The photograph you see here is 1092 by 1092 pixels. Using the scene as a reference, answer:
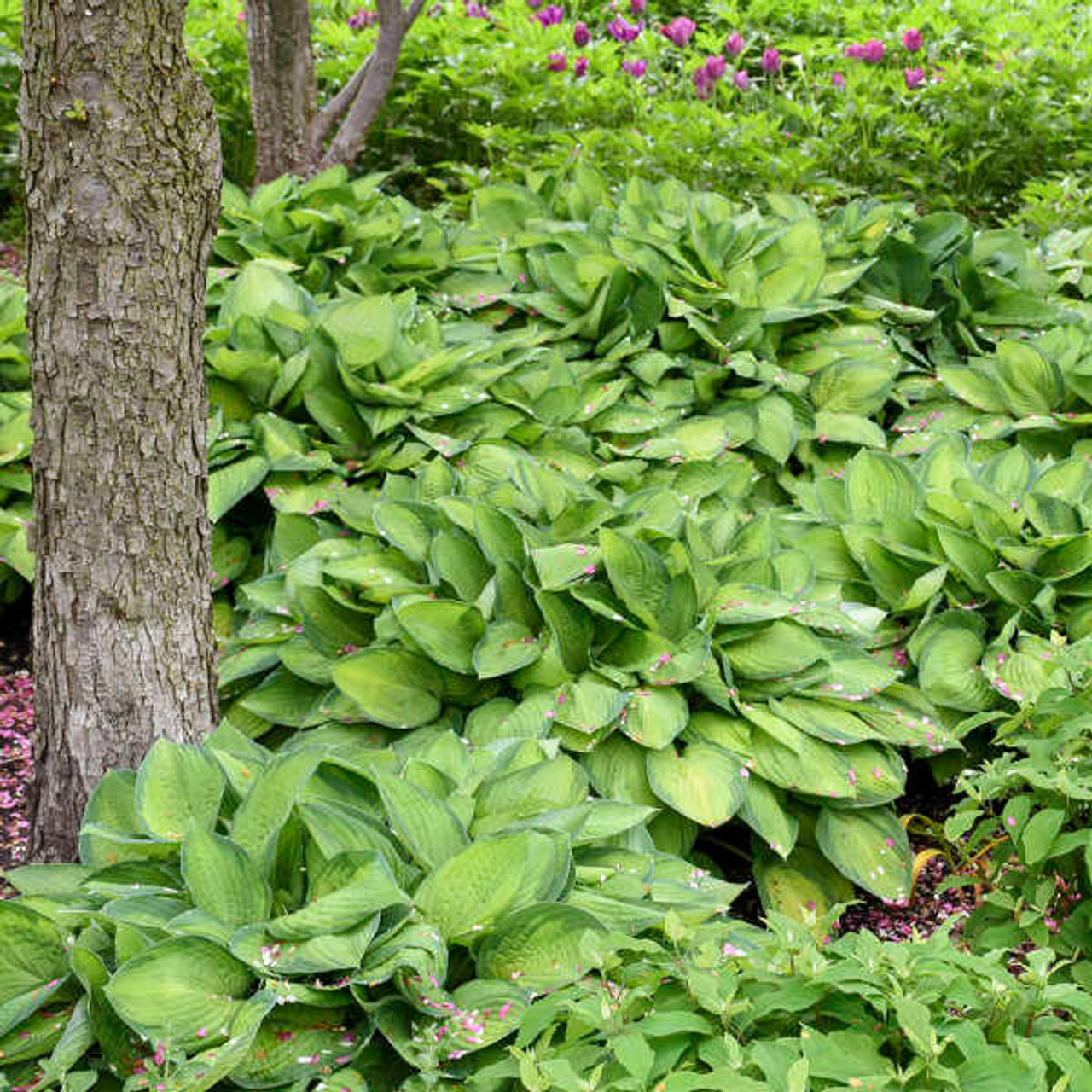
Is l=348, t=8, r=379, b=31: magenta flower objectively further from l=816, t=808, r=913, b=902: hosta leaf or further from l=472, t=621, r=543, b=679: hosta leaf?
l=816, t=808, r=913, b=902: hosta leaf

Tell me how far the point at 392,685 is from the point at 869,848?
1.08 metres

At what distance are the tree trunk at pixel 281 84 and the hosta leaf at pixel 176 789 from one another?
358cm

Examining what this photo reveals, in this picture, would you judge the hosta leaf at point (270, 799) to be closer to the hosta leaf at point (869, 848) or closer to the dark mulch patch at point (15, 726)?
the dark mulch patch at point (15, 726)

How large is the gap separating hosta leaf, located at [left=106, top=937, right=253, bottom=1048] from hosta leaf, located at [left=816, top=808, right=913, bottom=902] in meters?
1.42

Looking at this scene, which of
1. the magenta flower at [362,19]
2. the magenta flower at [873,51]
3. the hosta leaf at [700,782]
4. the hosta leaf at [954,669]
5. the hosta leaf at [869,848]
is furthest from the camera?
the magenta flower at [362,19]

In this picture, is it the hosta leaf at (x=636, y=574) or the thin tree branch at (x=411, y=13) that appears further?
the thin tree branch at (x=411, y=13)

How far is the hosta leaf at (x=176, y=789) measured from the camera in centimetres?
233

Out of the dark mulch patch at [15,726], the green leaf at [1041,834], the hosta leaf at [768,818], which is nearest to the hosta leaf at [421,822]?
the hosta leaf at [768,818]

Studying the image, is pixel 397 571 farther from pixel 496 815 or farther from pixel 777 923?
pixel 777 923

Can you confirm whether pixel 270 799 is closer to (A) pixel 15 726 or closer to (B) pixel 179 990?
(B) pixel 179 990

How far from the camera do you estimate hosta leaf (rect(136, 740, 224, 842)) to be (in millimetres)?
2328

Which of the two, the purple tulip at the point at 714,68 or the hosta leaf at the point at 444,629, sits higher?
the purple tulip at the point at 714,68

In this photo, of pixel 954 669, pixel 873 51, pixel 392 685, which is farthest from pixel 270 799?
pixel 873 51

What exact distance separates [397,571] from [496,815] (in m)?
1.00
